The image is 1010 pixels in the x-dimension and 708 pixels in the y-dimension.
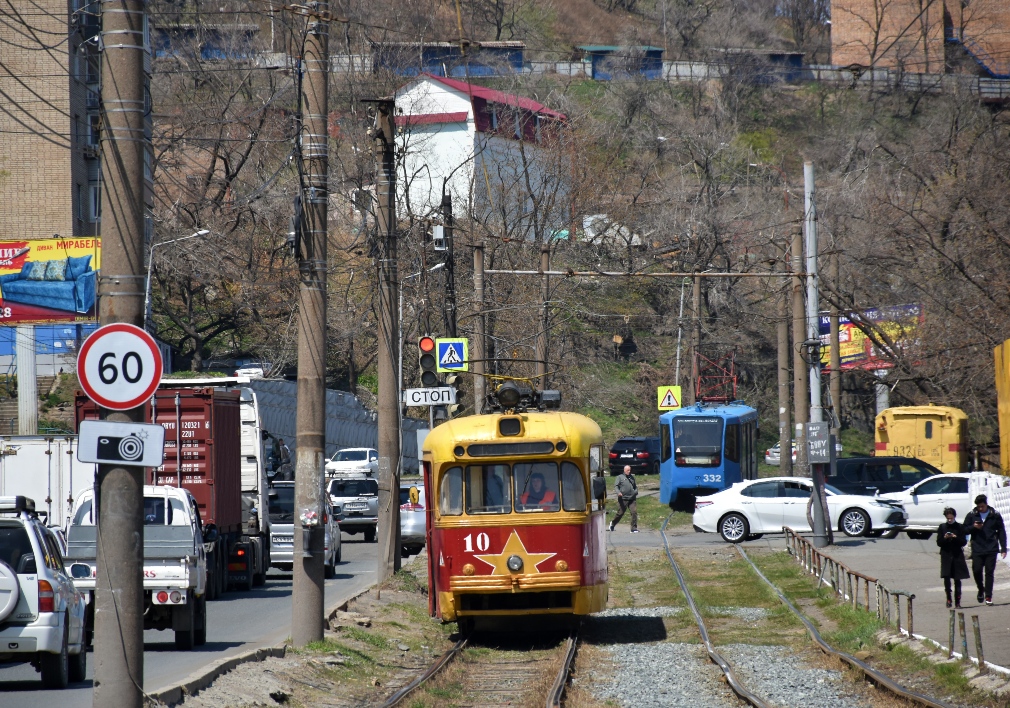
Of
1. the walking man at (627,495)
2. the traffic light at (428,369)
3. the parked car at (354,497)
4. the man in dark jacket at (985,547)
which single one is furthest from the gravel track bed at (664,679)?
the parked car at (354,497)

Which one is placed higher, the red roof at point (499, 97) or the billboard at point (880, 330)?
the red roof at point (499, 97)

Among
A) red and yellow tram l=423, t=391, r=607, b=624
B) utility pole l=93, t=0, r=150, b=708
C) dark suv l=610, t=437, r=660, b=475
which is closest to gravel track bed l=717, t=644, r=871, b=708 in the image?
red and yellow tram l=423, t=391, r=607, b=624

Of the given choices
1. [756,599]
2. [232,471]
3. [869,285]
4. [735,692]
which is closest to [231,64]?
[869,285]

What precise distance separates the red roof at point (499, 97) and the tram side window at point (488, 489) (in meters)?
41.8

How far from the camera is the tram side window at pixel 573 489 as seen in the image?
601 inches

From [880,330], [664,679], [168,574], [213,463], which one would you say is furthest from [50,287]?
[664,679]

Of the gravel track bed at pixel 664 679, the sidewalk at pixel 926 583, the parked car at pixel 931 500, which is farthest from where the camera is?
the parked car at pixel 931 500

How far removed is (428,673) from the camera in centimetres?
1279

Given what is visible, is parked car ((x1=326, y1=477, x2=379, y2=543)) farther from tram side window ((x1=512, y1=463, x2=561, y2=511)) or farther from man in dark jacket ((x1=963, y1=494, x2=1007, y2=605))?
man in dark jacket ((x1=963, y1=494, x2=1007, y2=605))

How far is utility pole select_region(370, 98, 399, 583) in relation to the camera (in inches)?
821

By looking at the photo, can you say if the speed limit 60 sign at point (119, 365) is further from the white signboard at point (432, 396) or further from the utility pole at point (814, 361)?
the utility pole at point (814, 361)

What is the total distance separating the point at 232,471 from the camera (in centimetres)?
2289

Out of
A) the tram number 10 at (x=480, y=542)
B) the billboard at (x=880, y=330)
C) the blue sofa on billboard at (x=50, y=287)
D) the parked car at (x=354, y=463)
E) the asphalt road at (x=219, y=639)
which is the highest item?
the blue sofa on billboard at (x=50, y=287)

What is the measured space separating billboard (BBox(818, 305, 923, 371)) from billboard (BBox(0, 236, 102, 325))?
2471 cm
